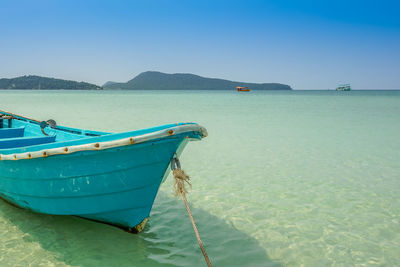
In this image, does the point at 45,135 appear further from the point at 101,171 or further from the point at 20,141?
the point at 101,171

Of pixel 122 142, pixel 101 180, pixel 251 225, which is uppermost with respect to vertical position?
pixel 122 142

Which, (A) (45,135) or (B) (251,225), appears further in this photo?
(A) (45,135)

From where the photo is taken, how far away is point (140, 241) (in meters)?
3.71

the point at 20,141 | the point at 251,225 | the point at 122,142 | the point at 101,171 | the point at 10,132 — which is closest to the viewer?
the point at 122,142

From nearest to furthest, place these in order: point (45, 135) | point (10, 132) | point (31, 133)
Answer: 1. point (45, 135)
2. point (10, 132)
3. point (31, 133)

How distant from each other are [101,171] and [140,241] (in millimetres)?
1127

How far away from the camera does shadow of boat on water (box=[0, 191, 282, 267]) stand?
338 centimetres

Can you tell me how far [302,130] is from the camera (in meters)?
13.2

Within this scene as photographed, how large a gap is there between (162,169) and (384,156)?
7419 millimetres

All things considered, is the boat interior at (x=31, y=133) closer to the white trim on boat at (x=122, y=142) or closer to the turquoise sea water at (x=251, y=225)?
the turquoise sea water at (x=251, y=225)

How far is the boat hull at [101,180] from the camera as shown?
3.13 metres

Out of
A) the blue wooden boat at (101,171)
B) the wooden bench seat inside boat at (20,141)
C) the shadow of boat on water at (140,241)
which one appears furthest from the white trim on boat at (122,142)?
the wooden bench seat inside boat at (20,141)

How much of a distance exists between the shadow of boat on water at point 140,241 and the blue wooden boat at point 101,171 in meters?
0.26

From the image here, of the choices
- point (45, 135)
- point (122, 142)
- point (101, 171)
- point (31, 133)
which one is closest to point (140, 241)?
point (101, 171)
